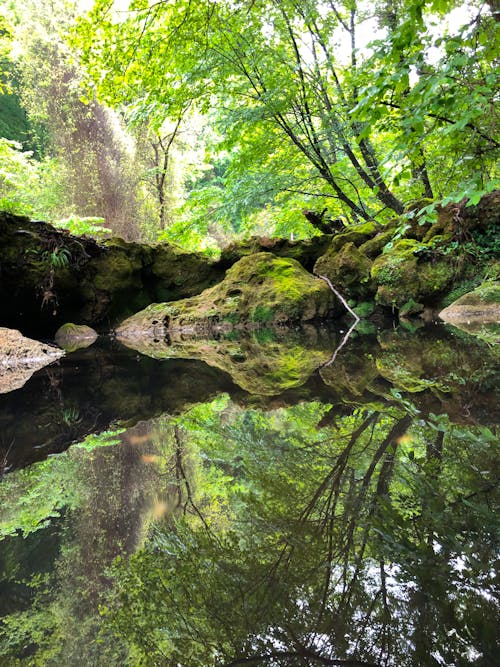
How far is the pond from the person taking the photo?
60cm

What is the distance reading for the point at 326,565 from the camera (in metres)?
0.74

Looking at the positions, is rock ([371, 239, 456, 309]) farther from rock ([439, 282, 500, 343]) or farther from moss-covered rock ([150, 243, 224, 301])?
moss-covered rock ([150, 243, 224, 301])

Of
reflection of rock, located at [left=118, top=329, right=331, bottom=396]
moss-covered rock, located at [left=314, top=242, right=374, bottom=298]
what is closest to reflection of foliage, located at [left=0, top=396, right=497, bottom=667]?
reflection of rock, located at [left=118, top=329, right=331, bottom=396]

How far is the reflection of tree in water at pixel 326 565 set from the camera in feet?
1.90

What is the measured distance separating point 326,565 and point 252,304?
7.41m

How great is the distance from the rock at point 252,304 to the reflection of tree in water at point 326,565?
260 inches

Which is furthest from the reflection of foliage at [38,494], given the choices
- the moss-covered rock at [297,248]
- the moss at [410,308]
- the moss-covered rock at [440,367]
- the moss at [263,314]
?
the moss-covered rock at [297,248]

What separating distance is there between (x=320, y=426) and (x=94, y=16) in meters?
4.67

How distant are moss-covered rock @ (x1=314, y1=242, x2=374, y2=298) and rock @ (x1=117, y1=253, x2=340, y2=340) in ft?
0.93

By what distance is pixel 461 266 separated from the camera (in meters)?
6.97

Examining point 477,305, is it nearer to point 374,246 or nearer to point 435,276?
point 435,276

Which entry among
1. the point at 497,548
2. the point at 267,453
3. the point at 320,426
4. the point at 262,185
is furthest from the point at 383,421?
the point at 262,185

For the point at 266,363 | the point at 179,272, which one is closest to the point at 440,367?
the point at 266,363

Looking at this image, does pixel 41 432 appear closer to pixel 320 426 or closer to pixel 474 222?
pixel 320 426
